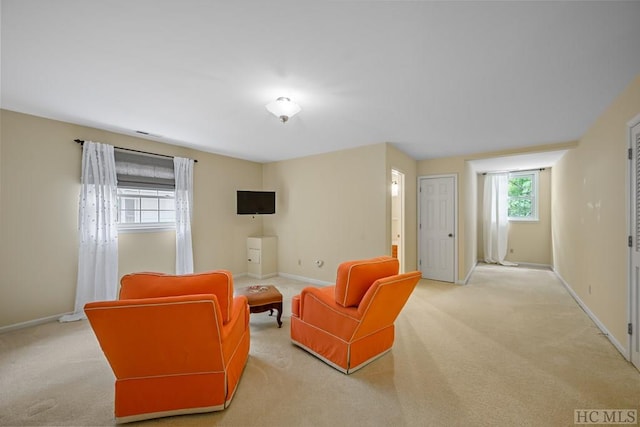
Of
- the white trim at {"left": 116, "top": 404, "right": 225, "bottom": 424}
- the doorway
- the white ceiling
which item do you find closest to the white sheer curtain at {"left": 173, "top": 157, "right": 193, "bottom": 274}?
the white ceiling

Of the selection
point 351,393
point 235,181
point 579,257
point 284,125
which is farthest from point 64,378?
point 579,257

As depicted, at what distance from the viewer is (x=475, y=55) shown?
1.87 metres

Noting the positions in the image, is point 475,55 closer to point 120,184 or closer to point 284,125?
point 284,125

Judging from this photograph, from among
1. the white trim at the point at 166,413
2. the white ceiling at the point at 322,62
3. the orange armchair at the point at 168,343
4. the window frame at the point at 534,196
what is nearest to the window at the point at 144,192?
the white ceiling at the point at 322,62

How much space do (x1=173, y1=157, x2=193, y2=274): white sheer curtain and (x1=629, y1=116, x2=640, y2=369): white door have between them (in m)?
5.31

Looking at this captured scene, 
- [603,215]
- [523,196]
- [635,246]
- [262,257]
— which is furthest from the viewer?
[523,196]

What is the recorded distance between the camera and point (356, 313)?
6.93ft

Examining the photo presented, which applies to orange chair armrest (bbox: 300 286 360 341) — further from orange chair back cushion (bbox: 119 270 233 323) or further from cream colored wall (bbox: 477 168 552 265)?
cream colored wall (bbox: 477 168 552 265)

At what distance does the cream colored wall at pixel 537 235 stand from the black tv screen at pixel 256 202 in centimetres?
630

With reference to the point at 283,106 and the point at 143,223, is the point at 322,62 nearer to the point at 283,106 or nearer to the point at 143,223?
the point at 283,106

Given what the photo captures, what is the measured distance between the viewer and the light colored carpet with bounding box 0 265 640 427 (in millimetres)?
1729

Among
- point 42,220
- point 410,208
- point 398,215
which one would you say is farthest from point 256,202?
point 410,208

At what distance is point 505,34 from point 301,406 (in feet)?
9.10

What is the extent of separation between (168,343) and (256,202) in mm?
3849
